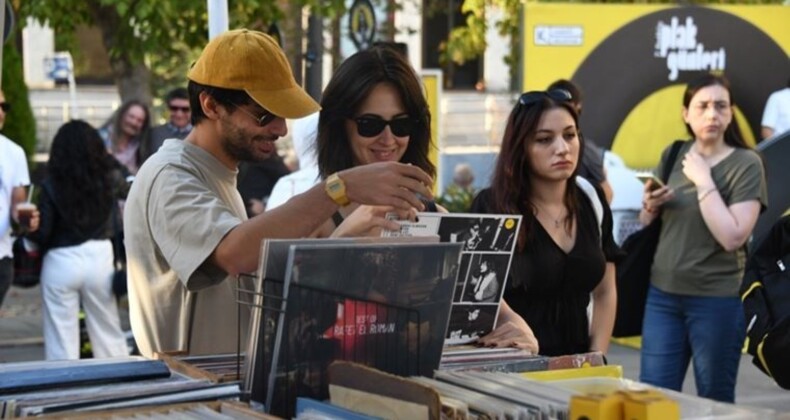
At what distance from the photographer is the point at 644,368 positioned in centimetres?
672

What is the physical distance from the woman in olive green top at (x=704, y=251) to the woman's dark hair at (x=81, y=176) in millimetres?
3735

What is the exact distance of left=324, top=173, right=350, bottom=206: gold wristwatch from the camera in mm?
2904

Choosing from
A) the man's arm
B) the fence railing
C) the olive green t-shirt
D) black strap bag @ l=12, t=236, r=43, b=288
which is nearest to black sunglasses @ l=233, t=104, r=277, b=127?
the man's arm

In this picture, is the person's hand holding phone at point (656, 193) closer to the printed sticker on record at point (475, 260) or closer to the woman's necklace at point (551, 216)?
the woman's necklace at point (551, 216)

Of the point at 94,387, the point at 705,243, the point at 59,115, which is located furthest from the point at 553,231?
the point at 59,115

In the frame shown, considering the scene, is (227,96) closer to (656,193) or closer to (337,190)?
(337,190)

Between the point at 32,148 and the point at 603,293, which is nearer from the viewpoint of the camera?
the point at 603,293

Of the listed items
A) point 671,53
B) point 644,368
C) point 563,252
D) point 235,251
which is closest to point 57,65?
point 671,53

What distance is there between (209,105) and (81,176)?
5.42 meters

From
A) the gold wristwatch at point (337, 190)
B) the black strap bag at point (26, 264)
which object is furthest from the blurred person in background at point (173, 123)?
the gold wristwatch at point (337, 190)

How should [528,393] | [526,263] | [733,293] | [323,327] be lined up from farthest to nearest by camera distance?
[733,293], [526,263], [323,327], [528,393]

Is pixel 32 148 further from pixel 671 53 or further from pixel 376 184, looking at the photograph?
pixel 376 184

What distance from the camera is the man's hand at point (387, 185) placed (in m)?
2.83

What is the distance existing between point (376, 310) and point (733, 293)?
13.8 feet
